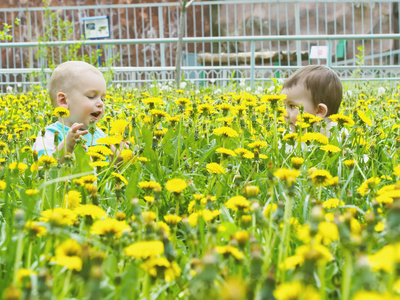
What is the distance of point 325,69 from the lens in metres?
2.66

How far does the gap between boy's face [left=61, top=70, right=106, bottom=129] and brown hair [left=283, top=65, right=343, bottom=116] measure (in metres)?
0.94

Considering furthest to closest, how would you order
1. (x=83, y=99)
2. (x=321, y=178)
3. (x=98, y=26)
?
(x=98, y=26), (x=83, y=99), (x=321, y=178)

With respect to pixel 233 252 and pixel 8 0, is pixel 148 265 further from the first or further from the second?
pixel 8 0

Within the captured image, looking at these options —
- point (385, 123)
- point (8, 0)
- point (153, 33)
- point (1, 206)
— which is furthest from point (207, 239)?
point (8, 0)

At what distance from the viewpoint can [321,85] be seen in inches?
102

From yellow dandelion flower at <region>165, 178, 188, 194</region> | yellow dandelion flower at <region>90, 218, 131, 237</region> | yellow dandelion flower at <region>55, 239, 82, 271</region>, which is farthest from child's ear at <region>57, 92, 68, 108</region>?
yellow dandelion flower at <region>55, 239, 82, 271</region>

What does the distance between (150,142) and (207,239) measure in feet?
3.42

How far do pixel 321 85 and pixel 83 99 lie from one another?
111 centimetres

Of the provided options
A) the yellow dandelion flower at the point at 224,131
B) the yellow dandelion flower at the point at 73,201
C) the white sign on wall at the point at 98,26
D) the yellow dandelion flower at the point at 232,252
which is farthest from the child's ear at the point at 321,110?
the white sign on wall at the point at 98,26

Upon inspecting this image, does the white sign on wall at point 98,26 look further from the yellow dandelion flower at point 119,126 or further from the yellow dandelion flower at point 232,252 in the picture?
the yellow dandelion flower at point 232,252

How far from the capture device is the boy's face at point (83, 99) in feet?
7.54

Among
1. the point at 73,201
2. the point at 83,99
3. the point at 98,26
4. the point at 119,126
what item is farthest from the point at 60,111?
the point at 98,26

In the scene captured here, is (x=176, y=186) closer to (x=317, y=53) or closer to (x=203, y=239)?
(x=203, y=239)

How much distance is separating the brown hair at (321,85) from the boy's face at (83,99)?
94 centimetres
